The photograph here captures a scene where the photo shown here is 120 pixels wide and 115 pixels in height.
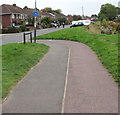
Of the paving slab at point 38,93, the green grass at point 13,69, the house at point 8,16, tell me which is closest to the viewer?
the paving slab at point 38,93

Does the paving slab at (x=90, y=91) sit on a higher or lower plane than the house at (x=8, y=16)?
lower

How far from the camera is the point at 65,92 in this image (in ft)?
20.5

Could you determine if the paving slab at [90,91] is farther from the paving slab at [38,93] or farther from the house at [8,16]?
the house at [8,16]

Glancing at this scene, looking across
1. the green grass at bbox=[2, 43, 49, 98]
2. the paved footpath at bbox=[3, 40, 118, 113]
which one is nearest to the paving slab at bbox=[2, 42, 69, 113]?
the paved footpath at bbox=[3, 40, 118, 113]

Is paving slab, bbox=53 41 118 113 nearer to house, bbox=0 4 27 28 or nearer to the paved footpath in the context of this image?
the paved footpath

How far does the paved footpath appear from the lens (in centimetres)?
516

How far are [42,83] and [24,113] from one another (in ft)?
7.57

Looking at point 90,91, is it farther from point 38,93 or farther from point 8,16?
point 8,16

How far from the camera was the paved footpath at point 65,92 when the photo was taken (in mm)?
5160

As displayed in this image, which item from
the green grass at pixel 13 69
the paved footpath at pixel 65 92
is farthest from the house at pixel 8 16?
the paved footpath at pixel 65 92

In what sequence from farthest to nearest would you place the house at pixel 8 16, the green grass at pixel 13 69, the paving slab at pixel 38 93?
1. the house at pixel 8 16
2. the green grass at pixel 13 69
3. the paving slab at pixel 38 93

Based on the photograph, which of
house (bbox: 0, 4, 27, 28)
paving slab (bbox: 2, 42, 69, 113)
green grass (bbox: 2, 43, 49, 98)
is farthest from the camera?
house (bbox: 0, 4, 27, 28)

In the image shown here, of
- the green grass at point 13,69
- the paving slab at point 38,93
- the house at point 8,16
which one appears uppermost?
the house at point 8,16

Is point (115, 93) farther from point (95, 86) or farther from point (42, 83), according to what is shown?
point (42, 83)
